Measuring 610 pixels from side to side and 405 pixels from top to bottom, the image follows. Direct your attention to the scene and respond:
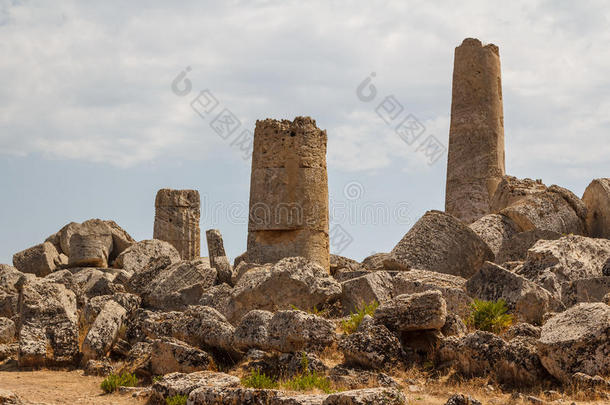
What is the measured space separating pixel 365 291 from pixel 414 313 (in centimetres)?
222

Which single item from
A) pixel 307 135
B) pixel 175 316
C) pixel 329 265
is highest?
pixel 307 135

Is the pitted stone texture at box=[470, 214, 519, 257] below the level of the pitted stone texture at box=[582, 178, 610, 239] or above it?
below

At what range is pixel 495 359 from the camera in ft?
24.0

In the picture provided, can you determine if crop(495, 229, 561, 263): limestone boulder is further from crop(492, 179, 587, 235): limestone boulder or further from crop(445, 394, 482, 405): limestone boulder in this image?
crop(445, 394, 482, 405): limestone boulder

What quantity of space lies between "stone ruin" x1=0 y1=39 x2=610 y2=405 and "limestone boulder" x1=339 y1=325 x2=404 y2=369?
0.02 metres

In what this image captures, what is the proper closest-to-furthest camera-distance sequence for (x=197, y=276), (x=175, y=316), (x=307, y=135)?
(x=175, y=316) → (x=197, y=276) → (x=307, y=135)

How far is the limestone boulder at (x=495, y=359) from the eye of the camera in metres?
7.12

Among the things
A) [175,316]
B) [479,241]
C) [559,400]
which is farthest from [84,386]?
[479,241]

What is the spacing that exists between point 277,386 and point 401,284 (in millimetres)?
3228

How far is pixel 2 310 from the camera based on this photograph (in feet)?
42.8

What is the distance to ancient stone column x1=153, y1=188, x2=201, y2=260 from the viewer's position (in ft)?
65.0

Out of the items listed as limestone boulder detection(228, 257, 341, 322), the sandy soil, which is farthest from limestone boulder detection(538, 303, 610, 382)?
the sandy soil

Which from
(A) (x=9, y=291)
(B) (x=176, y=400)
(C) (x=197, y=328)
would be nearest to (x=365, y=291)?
(C) (x=197, y=328)

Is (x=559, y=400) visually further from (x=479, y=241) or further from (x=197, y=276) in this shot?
(x=197, y=276)
